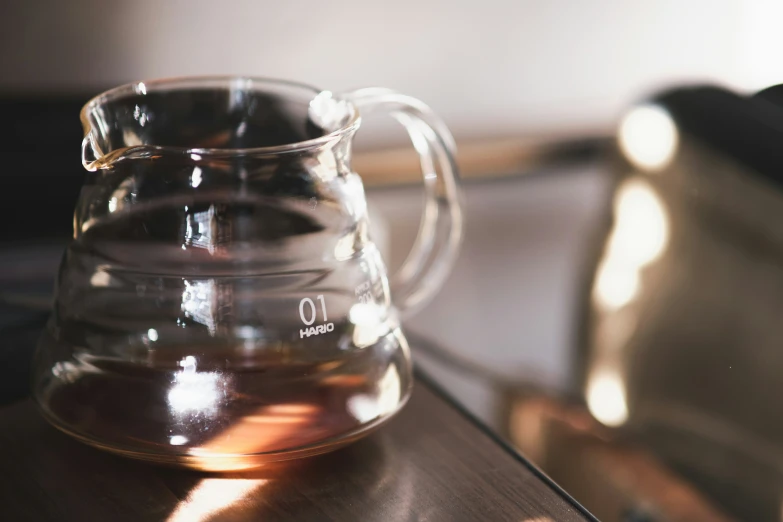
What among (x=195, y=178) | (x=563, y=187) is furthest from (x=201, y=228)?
(x=563, y=187)

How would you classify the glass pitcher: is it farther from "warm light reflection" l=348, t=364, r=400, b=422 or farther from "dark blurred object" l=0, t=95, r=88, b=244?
"dark blurred object" l=0, t=95, r=88, b=244

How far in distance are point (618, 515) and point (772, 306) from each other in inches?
9.4

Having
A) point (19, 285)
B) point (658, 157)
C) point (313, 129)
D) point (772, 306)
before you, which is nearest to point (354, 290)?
point (313, 129)

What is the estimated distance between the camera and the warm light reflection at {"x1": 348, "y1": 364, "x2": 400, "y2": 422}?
0.34 m

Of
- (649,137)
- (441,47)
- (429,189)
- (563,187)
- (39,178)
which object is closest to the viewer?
(429,189)

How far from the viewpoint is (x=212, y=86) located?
40cm

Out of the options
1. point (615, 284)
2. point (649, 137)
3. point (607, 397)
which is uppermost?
point (649, 137)

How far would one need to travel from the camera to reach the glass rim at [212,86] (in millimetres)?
315

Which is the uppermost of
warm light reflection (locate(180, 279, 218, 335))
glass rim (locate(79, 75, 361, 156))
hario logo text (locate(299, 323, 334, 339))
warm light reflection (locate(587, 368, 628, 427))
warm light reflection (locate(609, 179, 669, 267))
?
glass rim (locate(79, 75, 361, 156))

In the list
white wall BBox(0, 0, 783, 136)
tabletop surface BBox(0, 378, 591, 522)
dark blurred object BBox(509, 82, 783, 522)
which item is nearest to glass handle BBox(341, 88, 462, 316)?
tabletop surface BBox(0, 378, 591, 522)

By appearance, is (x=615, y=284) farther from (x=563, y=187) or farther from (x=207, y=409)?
(x=207, y=409)

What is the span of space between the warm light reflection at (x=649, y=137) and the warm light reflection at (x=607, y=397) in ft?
0.73

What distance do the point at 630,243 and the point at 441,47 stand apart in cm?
32

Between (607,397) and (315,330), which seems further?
(607,397)
